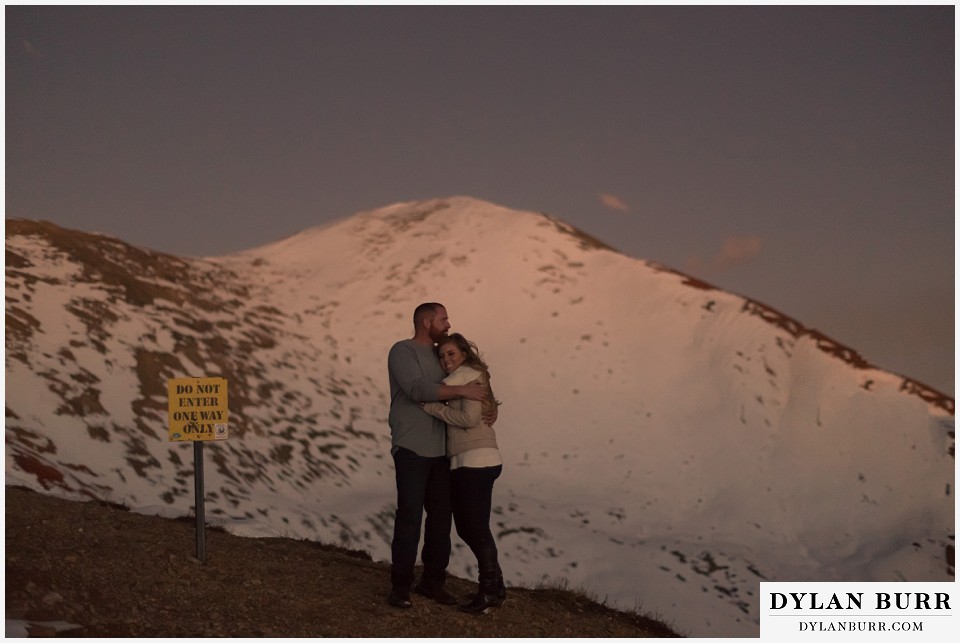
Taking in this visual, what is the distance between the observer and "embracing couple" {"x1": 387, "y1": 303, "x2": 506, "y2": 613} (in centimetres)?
859

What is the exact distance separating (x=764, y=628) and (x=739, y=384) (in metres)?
17.6

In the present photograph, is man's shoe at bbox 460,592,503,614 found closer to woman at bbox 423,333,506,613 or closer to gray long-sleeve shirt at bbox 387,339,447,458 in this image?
woman at bbox 423,333,506,613

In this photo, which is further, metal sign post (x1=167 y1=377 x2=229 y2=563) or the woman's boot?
metal sign post (x1=167 y1=377 x2=229 y2=563)

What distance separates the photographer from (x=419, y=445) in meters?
8.62

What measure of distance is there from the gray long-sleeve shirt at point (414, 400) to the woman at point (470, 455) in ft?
0.31

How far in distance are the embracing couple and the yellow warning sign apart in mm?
2088

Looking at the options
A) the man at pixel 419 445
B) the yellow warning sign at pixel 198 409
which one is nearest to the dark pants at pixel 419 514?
the man at pixel 419 445

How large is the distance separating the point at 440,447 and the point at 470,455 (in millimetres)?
279

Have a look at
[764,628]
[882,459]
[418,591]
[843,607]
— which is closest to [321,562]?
[418,591]

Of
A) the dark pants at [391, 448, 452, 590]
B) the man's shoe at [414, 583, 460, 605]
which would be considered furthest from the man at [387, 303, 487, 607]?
the man's shoe at [414, 583, 460, 605]

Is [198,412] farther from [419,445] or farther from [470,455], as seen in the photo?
[470,455]

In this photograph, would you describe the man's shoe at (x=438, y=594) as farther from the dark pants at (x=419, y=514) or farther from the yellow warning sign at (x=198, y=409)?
the yellow warning sign at (x=198, y=409)

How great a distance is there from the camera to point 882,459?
2481 centimetres

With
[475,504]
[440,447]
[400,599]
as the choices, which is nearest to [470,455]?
[440,447]
